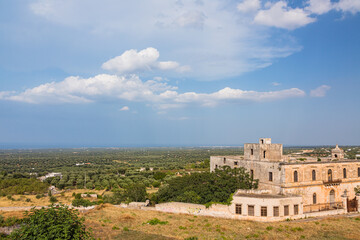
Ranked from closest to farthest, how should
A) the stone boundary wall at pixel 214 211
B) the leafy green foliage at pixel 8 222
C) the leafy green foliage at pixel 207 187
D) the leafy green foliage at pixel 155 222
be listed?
the leafy green foliage at pixel 155 222 → the leafy green foliage at pixel 8 222 → the stone boundary wall at pixel 214 211 → the leafy green foliage at pixel 207 187

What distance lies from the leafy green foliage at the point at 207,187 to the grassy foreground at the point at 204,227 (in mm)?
3574

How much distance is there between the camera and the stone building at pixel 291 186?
90.6 feet

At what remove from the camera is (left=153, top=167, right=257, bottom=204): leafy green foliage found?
3184cm

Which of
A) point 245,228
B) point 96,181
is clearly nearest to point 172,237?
point 245,228

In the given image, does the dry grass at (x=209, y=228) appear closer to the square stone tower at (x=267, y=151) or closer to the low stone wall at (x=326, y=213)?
the low stone wall at (x=326, y=213)

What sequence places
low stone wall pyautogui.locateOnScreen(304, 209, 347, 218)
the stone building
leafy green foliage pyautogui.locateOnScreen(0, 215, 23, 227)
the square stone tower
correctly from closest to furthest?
1. leafy green foliage pyautogui.locateOnScreen(0, 215, 23, 227)
2. the stone building
3. low stone wall pyautogui.locateOnScreen(304, 209, 347, 218)
4. the square stone tower

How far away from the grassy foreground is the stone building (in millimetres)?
1540

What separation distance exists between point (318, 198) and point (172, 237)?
21.8 meters

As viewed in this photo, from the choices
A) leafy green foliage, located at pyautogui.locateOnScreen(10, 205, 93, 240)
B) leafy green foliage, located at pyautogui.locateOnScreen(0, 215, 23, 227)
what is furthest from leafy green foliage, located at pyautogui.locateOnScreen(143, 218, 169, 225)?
leafy green foliage, located at pyautogui.locateOnScreen(0, 215, 23, 227)

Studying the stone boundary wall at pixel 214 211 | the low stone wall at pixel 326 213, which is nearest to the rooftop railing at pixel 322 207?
the low stone wall at pixel 326 213

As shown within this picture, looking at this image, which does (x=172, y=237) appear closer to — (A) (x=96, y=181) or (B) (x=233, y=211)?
(B) (x=233, y=211)

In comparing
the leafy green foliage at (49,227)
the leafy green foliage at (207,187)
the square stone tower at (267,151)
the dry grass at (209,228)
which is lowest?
the dry grass at (209,228)

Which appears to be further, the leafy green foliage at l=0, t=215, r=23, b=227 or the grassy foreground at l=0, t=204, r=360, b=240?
the leafy green foliage at l=0, t=215, r=23, b=227

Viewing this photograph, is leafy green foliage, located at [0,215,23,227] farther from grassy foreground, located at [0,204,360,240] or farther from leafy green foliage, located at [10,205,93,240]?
leafy green foliage, located at [10,205,93,240]
